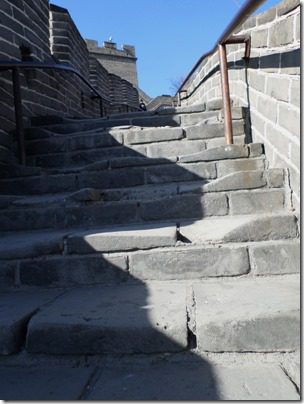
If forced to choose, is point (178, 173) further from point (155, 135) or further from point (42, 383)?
point (42, 383)

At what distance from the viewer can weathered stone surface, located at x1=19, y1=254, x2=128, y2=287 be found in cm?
203

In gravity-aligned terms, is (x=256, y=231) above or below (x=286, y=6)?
below

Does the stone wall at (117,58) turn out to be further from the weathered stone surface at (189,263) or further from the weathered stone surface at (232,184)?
the weathered stone surface at (189,263)

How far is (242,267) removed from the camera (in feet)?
6.38

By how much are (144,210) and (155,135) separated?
1108 millimetres

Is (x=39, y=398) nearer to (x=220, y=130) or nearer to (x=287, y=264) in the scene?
(x=287, y=264)

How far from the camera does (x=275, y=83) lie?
229 cm

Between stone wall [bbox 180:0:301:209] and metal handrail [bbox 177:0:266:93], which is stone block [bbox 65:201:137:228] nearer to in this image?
stone wall [bbox 180:0:301:209]

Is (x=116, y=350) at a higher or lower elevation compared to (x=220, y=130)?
lower

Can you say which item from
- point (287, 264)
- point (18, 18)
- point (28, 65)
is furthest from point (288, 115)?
point (18, 18)

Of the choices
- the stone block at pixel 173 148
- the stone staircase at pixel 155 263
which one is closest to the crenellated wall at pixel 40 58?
the stone staircase at pixel 155 263

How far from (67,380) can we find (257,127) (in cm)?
219

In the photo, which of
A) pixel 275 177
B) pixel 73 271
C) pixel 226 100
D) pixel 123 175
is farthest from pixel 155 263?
pixel 226 100

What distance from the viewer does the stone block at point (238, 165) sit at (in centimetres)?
273
